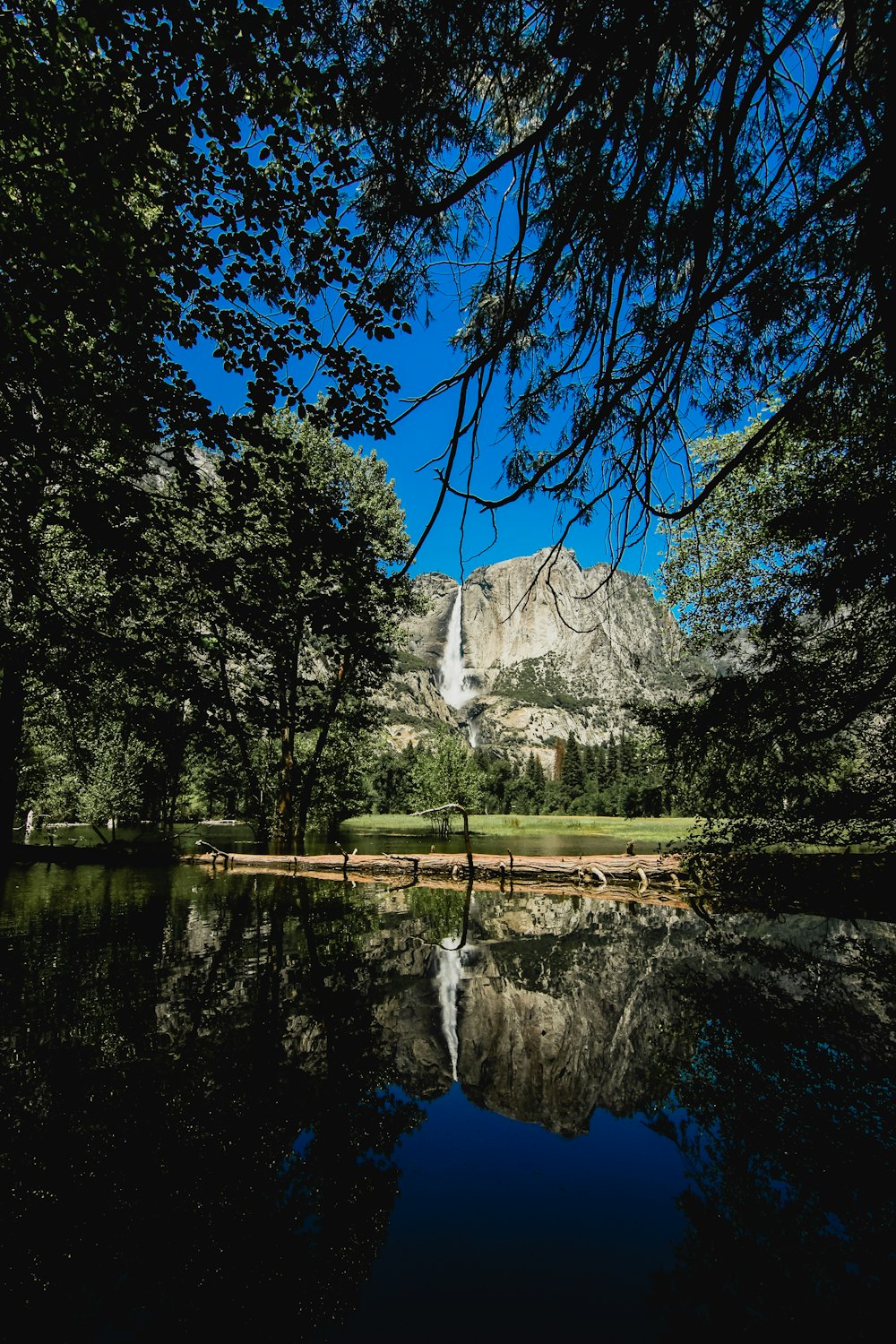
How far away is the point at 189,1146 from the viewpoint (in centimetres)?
316

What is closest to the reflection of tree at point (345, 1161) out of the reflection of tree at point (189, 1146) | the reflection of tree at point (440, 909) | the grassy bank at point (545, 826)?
the reflection of tree at point (189, 1146)

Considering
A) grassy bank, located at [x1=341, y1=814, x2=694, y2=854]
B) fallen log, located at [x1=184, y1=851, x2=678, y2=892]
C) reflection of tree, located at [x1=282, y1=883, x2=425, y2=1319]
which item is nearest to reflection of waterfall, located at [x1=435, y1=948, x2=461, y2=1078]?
reflection of tree, located at [x1=282, y1=883, x2=425, y2=1319]

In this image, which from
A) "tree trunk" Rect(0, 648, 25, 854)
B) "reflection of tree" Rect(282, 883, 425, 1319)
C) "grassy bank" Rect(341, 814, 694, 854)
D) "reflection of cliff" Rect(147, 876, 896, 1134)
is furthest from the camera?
"grassy bank" Rect(341, 814, 694, 854)

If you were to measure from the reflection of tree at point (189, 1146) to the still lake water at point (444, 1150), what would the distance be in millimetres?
16

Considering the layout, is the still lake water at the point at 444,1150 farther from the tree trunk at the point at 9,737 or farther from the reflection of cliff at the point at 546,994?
the tree trunk at the point at 9,737

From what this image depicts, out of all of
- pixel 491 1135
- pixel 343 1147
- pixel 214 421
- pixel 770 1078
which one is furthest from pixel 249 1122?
pixel 214 421

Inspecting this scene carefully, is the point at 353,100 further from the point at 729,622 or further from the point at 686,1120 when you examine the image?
the point at 729,622

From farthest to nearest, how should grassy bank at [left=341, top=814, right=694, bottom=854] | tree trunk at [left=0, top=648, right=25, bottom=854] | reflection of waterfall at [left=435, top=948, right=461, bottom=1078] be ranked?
grassy bank at [left=341, top=814, right=694, bottom=854], tree trunk at [left=0, top=648, right=25, bottom=854], reflection of waterfall at [left=435, top=948, right=461, bottom=1078]

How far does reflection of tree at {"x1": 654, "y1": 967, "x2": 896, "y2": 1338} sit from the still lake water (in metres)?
0.02

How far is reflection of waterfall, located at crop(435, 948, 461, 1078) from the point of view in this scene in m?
4.79

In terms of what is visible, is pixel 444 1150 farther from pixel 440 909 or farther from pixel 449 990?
pixel 440 909

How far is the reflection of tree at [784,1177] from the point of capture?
2.25 metres

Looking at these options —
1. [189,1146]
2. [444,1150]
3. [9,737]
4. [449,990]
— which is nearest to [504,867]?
[449,990]

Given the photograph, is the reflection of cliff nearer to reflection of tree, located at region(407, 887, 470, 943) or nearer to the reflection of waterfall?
the reflection of waterfall
